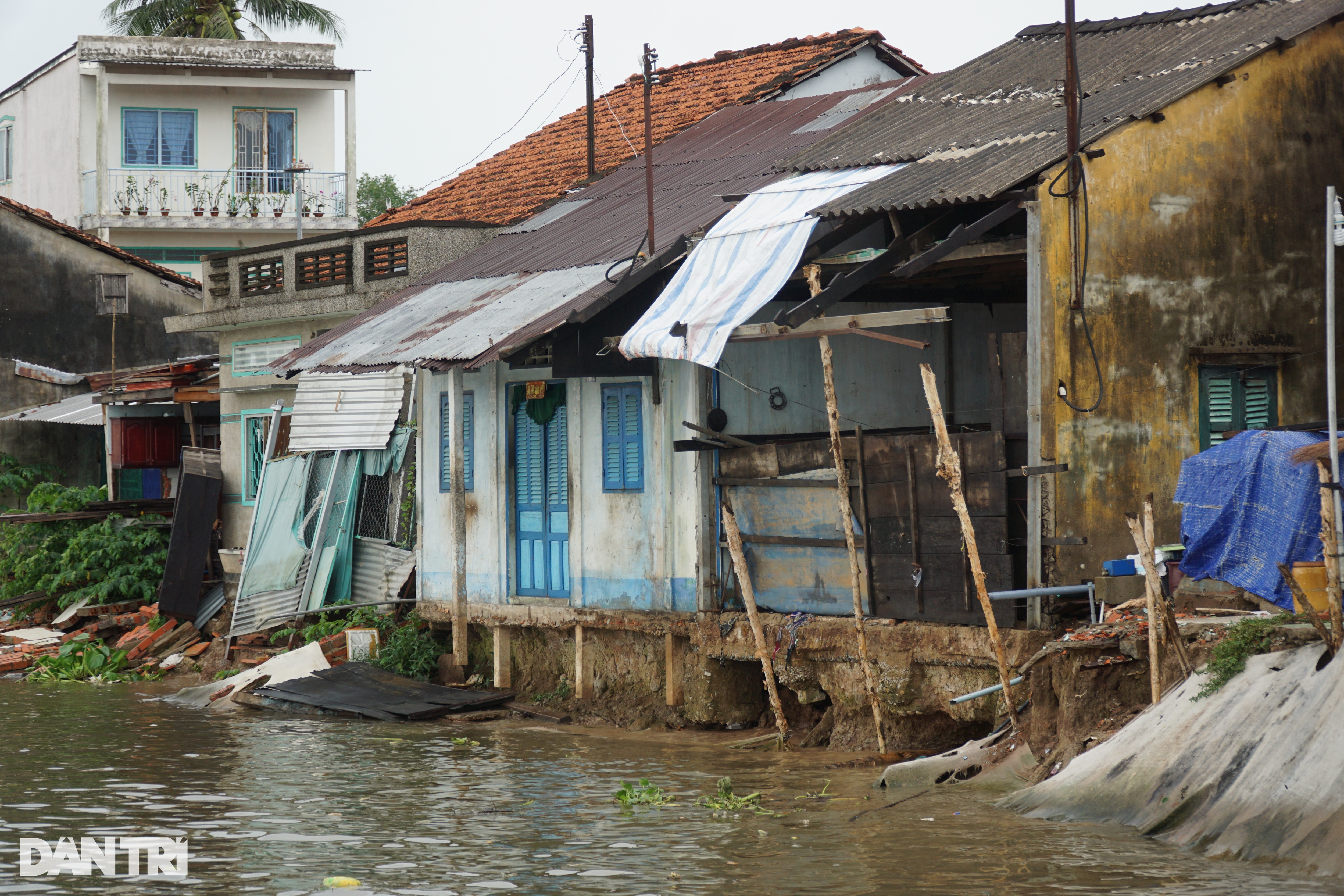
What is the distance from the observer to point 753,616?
12039 mm

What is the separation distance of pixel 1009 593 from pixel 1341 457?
7.67 feet

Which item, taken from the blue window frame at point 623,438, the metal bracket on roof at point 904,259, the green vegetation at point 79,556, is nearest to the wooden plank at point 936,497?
the metal bracket on roof at point 904,259

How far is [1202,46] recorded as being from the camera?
13.1 m

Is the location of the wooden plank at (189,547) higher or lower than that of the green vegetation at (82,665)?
higher

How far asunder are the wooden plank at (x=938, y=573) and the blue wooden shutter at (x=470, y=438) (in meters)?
5.12

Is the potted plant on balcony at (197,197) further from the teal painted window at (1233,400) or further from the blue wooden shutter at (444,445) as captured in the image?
the teal painted window at (1233,400)

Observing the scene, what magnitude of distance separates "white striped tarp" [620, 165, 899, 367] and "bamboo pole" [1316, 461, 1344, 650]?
4.48 m

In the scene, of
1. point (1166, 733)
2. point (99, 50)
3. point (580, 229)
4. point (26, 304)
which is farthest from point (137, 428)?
point (1166, 733)

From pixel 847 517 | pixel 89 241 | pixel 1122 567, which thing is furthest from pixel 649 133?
pixel 89 241

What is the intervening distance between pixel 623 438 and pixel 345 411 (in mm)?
5147

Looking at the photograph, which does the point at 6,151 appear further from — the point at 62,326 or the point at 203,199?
the point at 62,326

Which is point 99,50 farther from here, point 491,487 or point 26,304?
point 491,487

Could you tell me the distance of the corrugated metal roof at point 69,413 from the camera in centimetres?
2306

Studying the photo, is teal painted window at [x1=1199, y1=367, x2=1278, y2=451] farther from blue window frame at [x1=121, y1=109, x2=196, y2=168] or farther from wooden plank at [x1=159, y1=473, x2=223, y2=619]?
blue window frame at [x1=121, y1=109, x2=196, y2=168]
